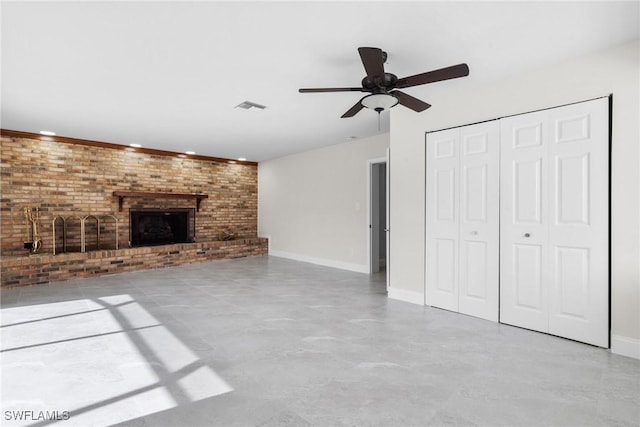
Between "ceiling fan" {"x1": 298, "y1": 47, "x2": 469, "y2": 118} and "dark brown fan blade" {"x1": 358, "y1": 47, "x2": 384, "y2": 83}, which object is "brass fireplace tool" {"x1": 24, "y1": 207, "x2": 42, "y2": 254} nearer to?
"ceiling fan" {"x1": 298, "y1": 47, "x2": 469, "y2": 118}

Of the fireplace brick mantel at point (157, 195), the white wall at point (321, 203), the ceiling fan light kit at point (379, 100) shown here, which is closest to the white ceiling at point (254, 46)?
the ceiling fan light kit at point (379, 100)

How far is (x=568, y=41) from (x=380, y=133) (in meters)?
3.25

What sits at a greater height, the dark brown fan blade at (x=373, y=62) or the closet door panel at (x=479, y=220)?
the dark brown fan blade at (x=373, y=62)

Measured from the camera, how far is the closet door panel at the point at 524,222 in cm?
306

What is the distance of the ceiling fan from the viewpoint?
2.28m

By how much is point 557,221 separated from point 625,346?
1.07 m

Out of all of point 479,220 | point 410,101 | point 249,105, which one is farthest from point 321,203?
point 410,101

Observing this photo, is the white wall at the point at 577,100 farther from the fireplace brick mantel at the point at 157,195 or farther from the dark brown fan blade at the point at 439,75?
the fireplace brick mantel at the point at 157,195

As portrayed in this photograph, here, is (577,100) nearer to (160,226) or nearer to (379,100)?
(379,100)

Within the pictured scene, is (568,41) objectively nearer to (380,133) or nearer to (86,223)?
(380,133)

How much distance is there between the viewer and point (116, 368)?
2.39 metres

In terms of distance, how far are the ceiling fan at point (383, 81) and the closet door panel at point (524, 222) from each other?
106cm

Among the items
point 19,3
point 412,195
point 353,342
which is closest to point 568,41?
point 412,195

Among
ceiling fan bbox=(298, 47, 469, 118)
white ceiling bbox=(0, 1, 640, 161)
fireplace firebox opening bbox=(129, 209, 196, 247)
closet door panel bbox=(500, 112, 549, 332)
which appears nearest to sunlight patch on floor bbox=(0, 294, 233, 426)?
ceiling fan bbox=(298, 47, 469, 118)
